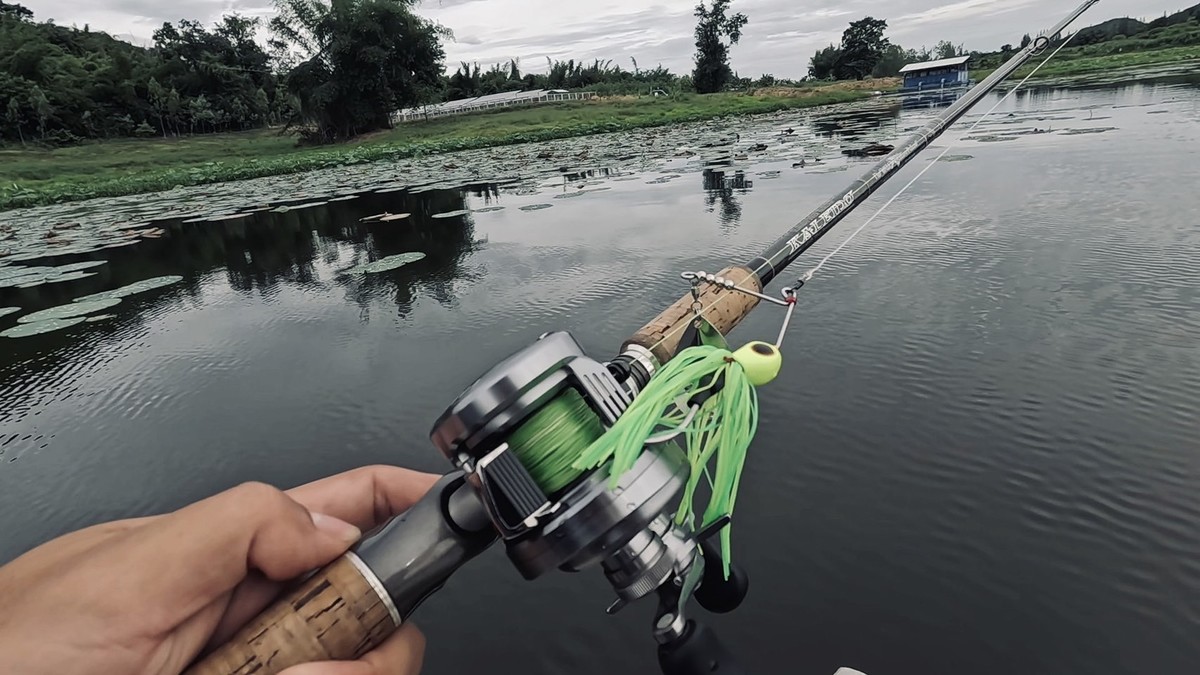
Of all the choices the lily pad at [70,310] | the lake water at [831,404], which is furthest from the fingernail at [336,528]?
the lily pad at [70,310]

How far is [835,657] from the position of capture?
1731 millimetres

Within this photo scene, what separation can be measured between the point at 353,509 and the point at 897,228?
5504 millimetres

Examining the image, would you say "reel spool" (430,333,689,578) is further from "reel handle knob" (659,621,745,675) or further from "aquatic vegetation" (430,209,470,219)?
"aquatic vegetation" (430,209,470,219)

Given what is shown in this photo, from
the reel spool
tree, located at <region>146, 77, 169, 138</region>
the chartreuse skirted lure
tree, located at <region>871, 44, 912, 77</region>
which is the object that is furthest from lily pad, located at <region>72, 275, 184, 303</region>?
tree, located at <region>871, 44, 912, 77</region>

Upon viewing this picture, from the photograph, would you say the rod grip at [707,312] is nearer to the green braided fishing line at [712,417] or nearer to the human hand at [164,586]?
the green braided fishing line at [712,417]

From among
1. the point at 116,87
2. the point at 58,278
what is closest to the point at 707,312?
the point at 58,278

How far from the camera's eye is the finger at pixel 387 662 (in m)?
0.87

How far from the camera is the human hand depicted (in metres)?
0.72

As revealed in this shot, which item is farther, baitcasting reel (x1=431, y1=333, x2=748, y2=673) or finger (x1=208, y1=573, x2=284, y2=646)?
finger (x1=208, y1=573, x2=284, y2=646)

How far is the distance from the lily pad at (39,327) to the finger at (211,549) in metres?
5.72

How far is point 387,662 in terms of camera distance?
0.97 meters

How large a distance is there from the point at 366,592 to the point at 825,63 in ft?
271

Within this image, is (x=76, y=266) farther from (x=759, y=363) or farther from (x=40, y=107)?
(x=40, y=107)

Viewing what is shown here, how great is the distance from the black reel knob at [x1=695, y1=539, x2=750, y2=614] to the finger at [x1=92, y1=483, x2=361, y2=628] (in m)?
0.64
